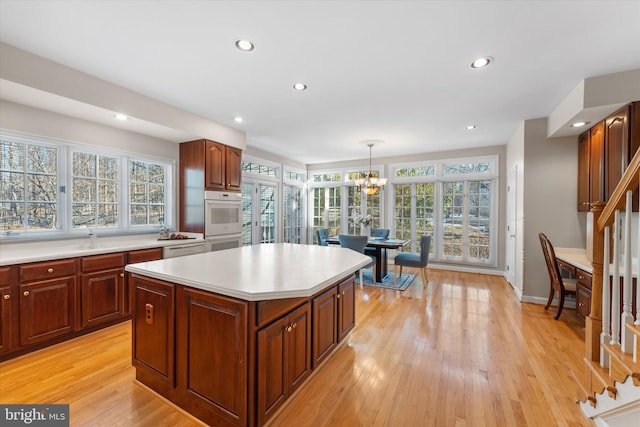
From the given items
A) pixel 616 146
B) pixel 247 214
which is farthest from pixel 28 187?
pixel 616 146

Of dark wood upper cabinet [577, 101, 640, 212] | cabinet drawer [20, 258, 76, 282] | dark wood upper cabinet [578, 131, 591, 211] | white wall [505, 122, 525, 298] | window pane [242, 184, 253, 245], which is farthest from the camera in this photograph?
window pane [242, 184, 253, 245]

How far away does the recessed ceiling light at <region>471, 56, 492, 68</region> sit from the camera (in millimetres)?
2348

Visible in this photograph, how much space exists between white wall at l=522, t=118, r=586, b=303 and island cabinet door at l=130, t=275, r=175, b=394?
4592 millimetres

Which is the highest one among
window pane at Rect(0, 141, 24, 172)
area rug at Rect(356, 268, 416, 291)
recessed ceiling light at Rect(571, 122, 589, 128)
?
recessed ceiling light at Rect(571, 122, 589, 128)

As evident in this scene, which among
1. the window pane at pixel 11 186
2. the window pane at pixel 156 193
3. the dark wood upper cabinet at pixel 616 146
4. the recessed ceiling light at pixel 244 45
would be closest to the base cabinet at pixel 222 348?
the recessed ceiling light at pixel 244 45

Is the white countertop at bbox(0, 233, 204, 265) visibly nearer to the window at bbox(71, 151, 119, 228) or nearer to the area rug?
the window at bbox(71, 151, 119, 228)

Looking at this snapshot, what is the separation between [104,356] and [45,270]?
0.99m

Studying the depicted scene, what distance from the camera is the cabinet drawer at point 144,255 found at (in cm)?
309

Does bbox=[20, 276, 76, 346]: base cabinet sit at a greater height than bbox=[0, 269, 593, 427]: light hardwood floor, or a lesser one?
greater

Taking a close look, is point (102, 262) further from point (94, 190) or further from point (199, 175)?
point (199, 175)

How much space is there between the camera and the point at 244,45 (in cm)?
218

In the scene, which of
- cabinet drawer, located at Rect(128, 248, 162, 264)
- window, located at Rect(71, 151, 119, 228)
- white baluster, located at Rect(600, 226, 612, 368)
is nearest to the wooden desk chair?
white baluster, located at Rect(600, 226, 612, 368)

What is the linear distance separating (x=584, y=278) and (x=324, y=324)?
9.47 ft

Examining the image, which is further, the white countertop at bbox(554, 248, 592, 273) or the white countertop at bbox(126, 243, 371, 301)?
the white countertop at bbox(554, 248, 592, 273)
